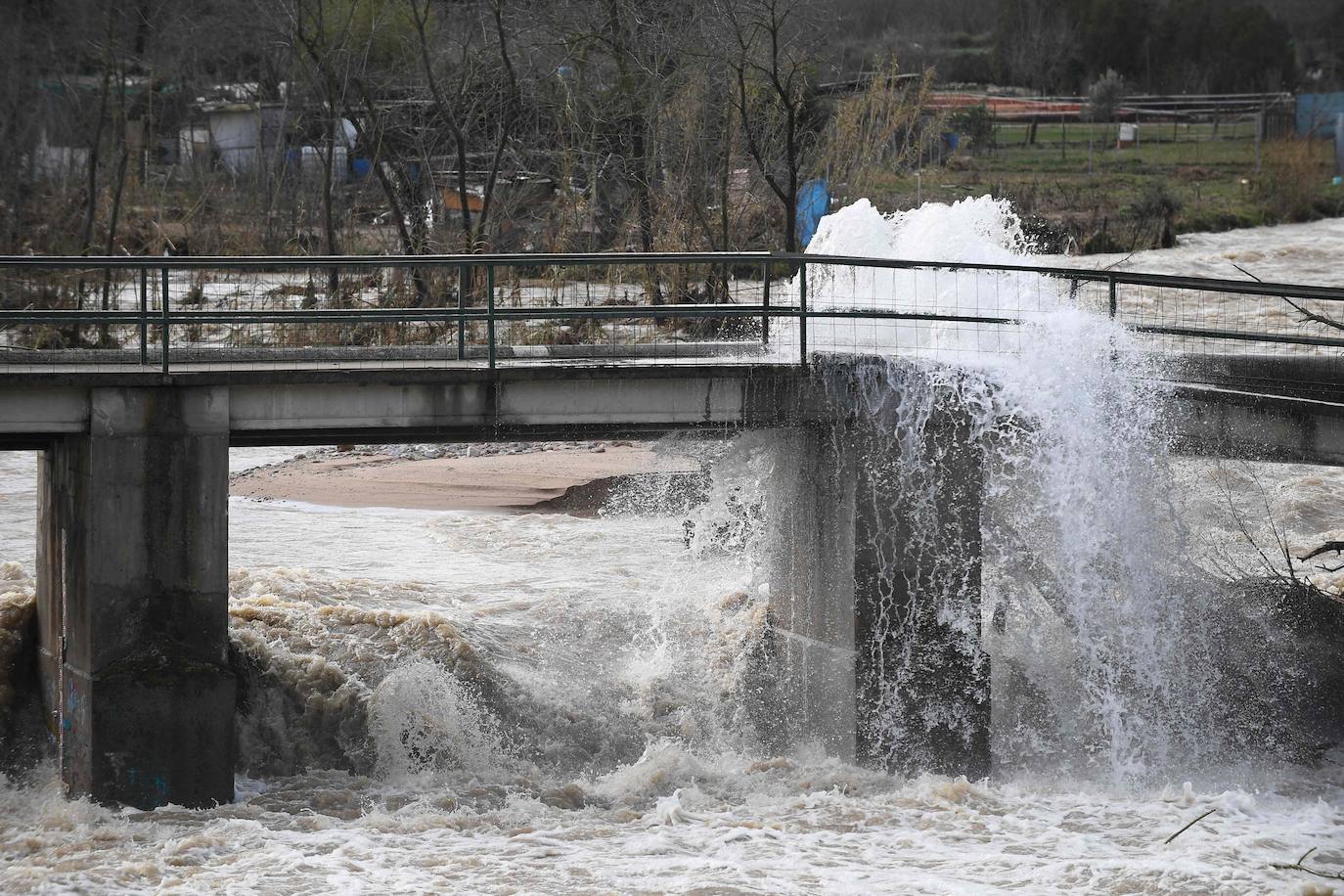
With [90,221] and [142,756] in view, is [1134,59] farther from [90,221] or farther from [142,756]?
[142,756]

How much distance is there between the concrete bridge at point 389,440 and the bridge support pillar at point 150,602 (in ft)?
0.05

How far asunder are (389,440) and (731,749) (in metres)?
3.81

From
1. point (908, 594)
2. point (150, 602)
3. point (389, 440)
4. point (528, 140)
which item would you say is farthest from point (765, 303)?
point (528, 140)

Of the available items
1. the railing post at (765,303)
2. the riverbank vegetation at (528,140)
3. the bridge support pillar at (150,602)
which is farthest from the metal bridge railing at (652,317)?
the riverbank vegetation at (528,140)

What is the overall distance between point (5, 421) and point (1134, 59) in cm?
7245

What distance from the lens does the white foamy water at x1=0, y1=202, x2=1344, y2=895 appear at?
10.6m

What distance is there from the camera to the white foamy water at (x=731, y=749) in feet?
34.8

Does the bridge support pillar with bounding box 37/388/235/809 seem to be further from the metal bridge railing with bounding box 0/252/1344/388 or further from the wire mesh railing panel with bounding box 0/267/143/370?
the wire mesh railing panel with bounding box 0/267/143/370

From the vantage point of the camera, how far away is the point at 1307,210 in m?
42.2

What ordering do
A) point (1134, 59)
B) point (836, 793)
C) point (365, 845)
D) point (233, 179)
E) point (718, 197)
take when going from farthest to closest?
point (1134, 59), point (233, 179), point (718, 197), point (836, 793), point (365, 845)

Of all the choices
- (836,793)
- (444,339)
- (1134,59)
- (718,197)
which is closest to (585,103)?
(718,197)

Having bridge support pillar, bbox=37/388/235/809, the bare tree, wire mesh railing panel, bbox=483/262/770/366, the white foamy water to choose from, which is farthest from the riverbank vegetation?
bridge support pillar, bbox=37/388/235/809

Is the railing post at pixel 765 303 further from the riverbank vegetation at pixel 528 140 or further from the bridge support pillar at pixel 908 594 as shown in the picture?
the riverbank vegetation at pixel 528 140

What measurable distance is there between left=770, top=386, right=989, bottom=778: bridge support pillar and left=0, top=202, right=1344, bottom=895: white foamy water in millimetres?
324
